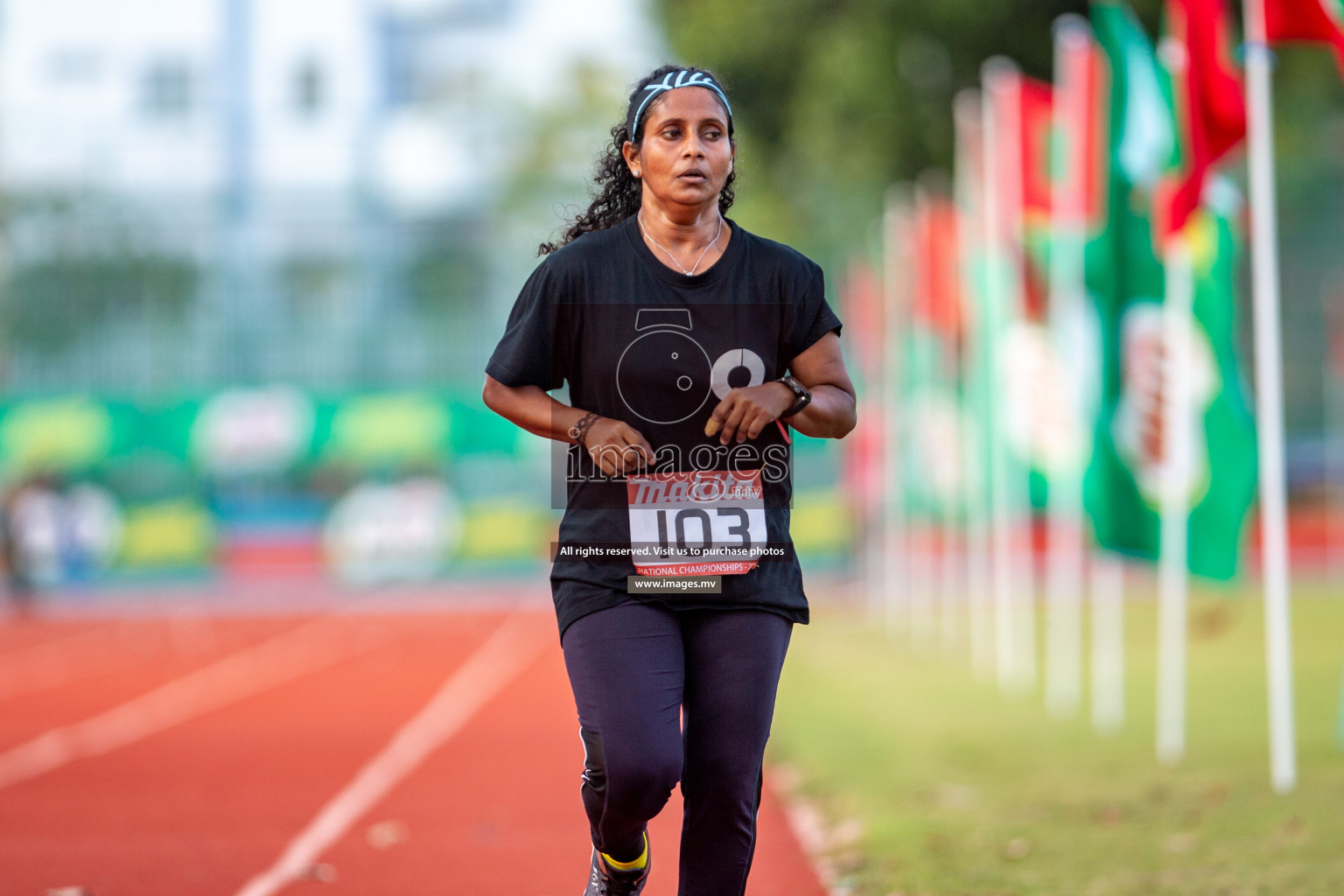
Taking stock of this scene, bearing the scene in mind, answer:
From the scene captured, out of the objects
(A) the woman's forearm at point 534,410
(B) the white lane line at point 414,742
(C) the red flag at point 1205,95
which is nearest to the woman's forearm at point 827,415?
(A) the woman's forearm at point 534,410

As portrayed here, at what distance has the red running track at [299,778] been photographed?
21.5 feet

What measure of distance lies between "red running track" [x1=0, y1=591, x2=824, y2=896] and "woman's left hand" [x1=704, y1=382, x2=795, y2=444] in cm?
258

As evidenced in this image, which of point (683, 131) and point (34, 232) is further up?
point (34, 232)

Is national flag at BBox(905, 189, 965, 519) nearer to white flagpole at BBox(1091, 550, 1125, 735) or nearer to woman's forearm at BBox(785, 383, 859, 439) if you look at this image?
white flagpole at BBox(1091, 550, 1125, 735)

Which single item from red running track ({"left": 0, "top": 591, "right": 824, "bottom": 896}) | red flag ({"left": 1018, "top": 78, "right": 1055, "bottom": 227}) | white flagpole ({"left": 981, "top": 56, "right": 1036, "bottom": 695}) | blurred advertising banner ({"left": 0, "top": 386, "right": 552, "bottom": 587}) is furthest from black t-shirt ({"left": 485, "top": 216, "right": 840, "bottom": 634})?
blurred advertising banner ({"left": 0, "top": 386, "right": 552, "bottom": 587})

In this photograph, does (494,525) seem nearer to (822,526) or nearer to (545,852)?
(822,526)

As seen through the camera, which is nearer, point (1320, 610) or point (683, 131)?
point (683, 131)

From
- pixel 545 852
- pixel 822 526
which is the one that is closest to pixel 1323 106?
pixel 822 526

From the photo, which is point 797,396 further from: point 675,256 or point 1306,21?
point 1306,21

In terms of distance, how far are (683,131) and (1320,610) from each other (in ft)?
55.6

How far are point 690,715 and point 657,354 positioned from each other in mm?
856

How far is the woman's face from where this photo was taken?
3916 millimetres

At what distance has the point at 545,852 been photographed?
6.97 meters

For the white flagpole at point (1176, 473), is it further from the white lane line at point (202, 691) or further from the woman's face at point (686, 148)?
the white lane line at point (202, 691)
